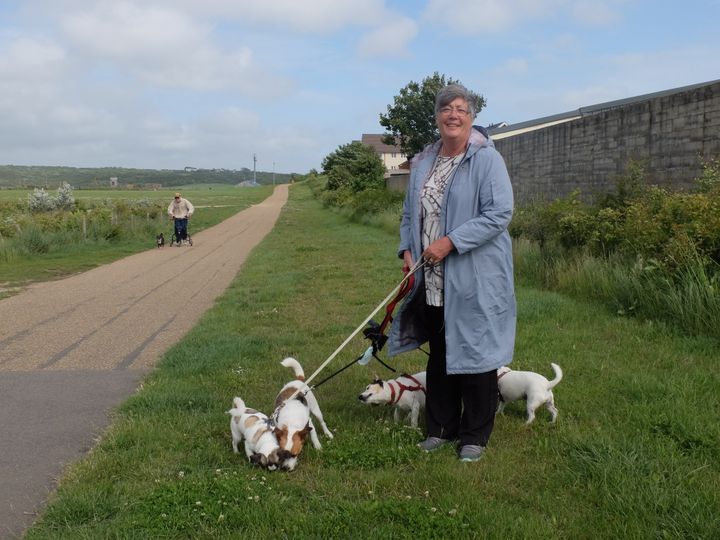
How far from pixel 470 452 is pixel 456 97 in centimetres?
214

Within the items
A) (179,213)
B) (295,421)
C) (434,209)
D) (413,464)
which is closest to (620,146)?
(434,209)

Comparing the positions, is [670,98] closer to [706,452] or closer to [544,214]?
[544,214]

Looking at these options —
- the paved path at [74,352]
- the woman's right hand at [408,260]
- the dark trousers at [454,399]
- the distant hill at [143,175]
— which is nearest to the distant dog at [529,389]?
the dark trousers at [454,399]

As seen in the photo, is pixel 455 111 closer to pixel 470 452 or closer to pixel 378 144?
pixel 470 452

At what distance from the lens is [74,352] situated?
712cm

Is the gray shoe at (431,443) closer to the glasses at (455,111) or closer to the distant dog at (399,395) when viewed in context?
the distant dog at (399,395)

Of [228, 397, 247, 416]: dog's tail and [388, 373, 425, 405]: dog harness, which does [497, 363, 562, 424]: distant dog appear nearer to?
[388, 373, 425, 405]: dog harness

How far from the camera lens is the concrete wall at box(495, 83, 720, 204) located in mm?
9078

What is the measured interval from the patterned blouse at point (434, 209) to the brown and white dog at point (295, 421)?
40.8 inches

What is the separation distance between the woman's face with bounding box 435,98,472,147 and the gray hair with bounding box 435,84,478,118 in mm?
20

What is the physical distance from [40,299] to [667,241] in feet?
29.7

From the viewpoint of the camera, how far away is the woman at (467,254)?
394 centimetres

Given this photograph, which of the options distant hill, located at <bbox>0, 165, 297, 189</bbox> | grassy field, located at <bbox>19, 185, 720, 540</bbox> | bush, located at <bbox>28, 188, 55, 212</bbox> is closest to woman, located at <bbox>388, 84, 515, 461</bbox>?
grassy field, located at <bbox>19, 185, 720, 540</bbox>

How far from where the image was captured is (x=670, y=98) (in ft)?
32.0
